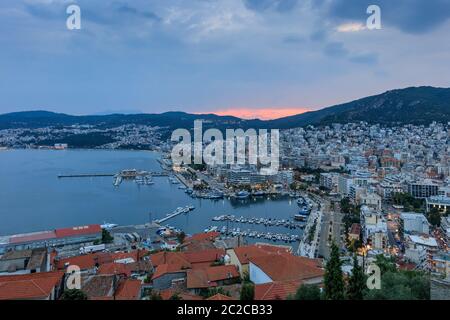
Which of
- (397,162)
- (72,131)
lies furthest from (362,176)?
(72,131)

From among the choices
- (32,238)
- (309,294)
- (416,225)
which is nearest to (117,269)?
(309,294)

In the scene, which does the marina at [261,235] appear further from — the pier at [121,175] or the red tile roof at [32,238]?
the pier at [121,175]

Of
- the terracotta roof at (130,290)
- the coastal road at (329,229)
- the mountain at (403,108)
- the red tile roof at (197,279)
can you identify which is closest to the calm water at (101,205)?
the coastal road at (329,229)

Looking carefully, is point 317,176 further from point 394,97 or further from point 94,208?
point 394,97

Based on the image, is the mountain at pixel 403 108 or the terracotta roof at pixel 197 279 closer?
the terracotta roof at pixel 197 279

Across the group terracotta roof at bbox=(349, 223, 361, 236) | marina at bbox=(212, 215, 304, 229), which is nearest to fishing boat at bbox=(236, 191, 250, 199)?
marina at bbox=(212, 215, 304, 229)

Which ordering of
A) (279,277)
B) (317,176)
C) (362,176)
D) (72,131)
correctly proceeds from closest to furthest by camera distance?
1. (279,277)
2. (362,176)
3. (317,176)
4. (72,131)

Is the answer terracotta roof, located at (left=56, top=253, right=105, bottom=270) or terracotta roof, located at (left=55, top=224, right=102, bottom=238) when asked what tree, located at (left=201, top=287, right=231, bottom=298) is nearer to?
terracotta roof, located at (left=56, top=253, right=105, bottom=270)
